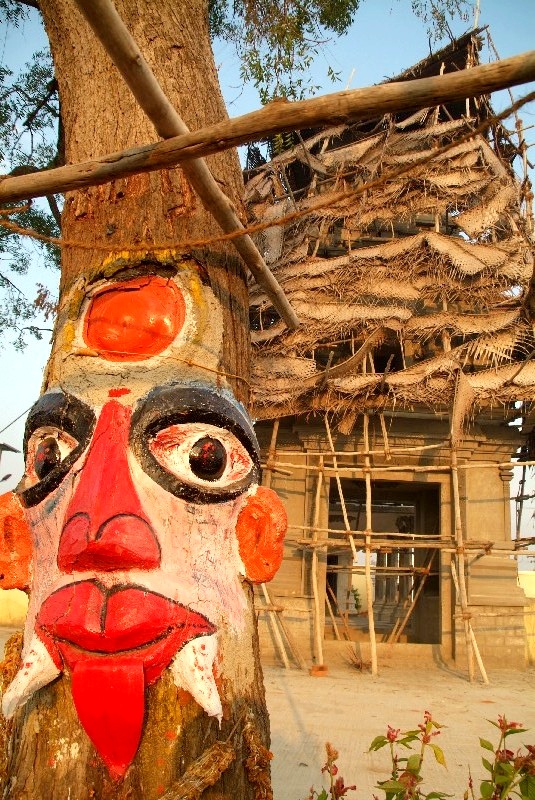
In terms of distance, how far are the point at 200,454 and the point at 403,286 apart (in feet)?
23.5

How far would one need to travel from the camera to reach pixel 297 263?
9.33 meters

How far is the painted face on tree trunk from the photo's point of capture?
1.85 meters

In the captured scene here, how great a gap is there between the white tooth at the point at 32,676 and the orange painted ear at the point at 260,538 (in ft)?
2.13

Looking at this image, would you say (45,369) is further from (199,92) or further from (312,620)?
(312,620)

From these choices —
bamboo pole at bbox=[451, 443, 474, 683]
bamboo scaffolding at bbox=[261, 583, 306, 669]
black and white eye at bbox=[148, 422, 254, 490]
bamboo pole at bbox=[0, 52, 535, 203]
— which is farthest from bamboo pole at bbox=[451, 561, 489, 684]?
bamboo pole at bbox=[0, 52, 535, 203]

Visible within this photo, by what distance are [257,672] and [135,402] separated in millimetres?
964

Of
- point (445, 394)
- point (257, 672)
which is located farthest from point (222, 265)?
point (445, 394)

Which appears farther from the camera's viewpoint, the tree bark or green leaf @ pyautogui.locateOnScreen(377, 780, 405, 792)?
the tree bark

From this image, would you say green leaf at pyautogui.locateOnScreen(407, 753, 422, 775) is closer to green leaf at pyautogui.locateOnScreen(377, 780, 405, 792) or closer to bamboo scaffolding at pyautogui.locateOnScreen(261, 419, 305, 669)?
green leaf at pyautogui.locateOnScreen(377, 780, 405, 792)

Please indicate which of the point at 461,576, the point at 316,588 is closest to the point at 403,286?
the point at 461,576

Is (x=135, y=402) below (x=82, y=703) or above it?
above

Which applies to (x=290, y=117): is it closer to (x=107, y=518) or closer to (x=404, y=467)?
(x=107, y=518)

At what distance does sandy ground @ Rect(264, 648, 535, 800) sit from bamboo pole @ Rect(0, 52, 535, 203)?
9.87 ft

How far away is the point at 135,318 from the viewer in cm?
234
